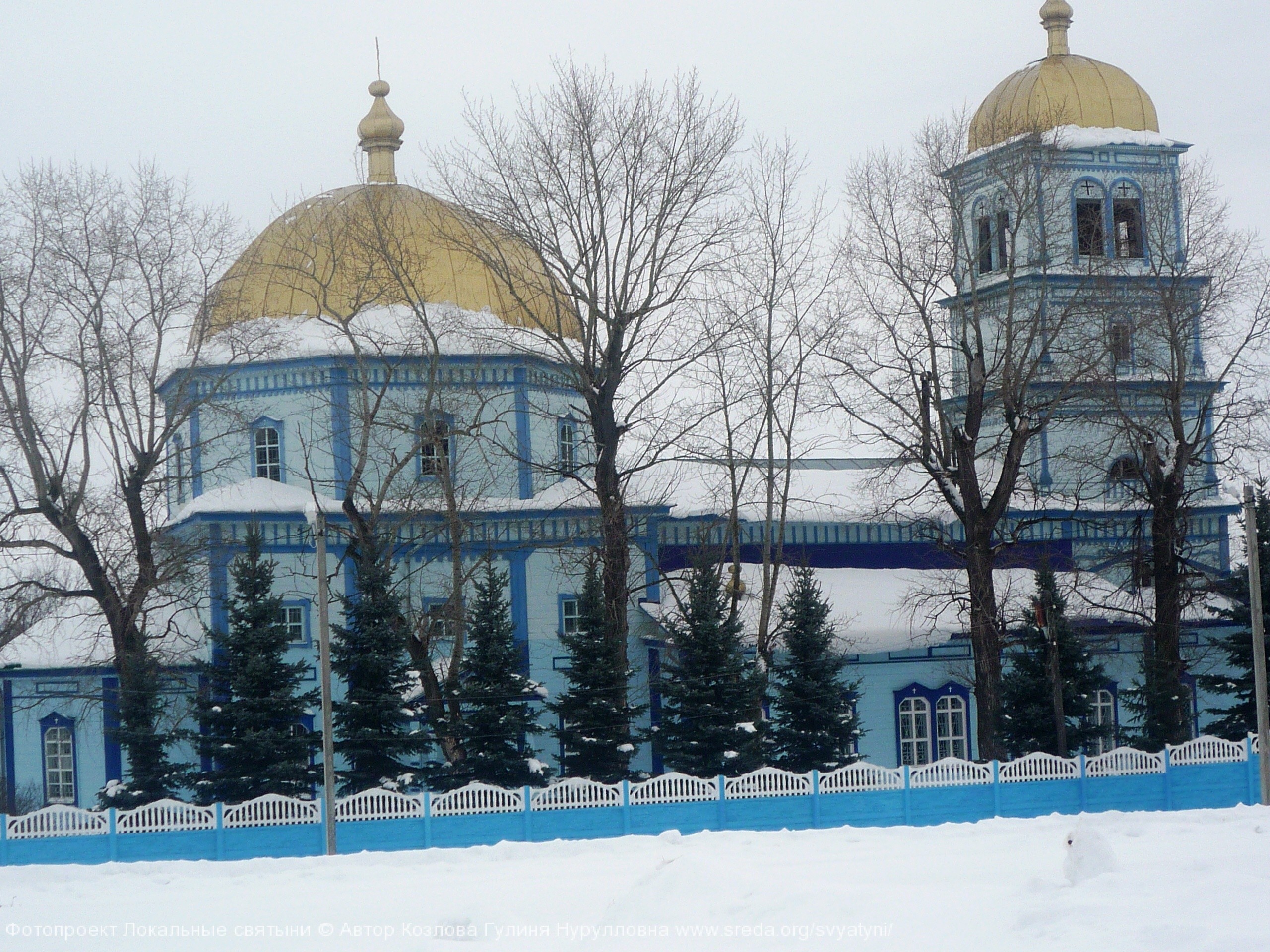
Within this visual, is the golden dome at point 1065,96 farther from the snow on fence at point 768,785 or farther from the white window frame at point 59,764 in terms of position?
the white window frame at point 59,764

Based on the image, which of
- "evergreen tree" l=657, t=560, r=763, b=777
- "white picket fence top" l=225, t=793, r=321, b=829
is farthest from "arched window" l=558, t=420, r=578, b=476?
"white picket fence top" l=225, t=793, r=321, b=829

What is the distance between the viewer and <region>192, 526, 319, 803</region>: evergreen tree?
770 inches

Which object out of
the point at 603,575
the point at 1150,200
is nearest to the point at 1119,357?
the point at 1150,200

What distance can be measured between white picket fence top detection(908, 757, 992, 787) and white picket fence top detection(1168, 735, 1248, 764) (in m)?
2.85

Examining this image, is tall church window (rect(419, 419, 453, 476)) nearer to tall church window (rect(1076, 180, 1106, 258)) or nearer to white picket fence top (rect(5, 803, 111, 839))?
white picket fence top (rect(5, 803, 111, 839))

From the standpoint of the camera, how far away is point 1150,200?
24.8 metres

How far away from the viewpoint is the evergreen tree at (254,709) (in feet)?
64.2

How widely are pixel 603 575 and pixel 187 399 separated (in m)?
7.69

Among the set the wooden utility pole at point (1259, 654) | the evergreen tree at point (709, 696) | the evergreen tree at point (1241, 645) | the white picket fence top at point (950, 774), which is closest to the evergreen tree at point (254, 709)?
the evergreen tree at point (709, 696)

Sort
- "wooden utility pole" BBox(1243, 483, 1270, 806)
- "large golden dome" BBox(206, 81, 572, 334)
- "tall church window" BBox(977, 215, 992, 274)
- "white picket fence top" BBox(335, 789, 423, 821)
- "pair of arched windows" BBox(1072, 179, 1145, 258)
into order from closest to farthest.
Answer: "white picket fence top" BBox(335, 789, 423, 821)
"wooden utility pole" BBox(1243, 483, 1270, 806)
"large golden dome" BBox(206, 81, 572, 334)
"pair of arched windows" BBox(1072, 179, 1145, 258)
"tall church window" BBox(977, 215, 992, 274)

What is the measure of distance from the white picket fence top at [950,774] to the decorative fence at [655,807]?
0.02 m

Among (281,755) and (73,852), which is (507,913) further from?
(281,755)

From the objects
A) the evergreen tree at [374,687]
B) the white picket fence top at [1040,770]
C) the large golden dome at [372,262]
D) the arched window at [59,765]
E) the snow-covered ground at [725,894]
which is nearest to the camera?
the snow-covered ground at [725,894]

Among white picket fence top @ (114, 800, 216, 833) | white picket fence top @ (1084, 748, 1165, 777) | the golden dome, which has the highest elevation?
the golden dome
